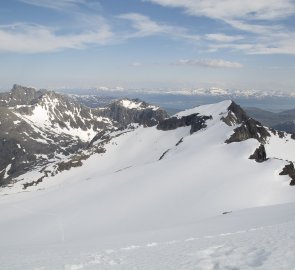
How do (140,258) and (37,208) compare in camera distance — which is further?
(37,208)

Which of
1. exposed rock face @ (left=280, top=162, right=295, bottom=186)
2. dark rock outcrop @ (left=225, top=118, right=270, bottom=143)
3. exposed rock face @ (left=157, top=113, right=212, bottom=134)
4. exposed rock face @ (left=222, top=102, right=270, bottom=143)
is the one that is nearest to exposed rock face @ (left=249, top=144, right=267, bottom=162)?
exposed rock face @ (left=280, top=162, right=295, bottom=186)

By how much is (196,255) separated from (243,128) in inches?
4769

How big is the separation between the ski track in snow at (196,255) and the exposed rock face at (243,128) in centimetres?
9485

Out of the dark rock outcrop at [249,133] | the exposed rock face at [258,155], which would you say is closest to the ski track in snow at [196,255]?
the exposed rock face at [258,155]

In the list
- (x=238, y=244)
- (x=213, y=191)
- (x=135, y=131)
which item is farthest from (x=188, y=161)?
(x=135, y=131)

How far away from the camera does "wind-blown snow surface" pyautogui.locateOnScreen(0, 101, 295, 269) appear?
1766 cm

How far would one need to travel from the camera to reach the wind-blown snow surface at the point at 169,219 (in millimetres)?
17656

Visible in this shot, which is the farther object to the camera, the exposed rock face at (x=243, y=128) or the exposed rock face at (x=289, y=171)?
the exposed rock face at (x=243, y=128)

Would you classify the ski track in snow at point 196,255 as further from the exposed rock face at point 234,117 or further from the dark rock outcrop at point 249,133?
the exposed rock face at point 234,117

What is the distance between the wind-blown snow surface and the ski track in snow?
46 mm

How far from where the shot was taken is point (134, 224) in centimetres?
4644

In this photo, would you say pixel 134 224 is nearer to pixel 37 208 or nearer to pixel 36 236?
pixel 36 236

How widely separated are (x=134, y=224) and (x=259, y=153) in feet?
152

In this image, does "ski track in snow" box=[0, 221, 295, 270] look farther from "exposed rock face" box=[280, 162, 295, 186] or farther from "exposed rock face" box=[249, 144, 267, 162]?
"exposed rock face" box=[249, 144, 267, 162]
